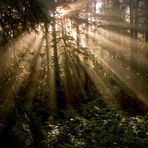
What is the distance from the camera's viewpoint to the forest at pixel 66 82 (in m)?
10.2

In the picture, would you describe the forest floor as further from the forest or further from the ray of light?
the ray of light

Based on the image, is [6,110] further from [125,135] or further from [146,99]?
[146,99]

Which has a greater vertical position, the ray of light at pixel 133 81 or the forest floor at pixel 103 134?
the forest floor at pixel 103 134

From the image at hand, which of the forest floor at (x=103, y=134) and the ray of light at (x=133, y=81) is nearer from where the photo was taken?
the forest floor at (x=103, y=134)

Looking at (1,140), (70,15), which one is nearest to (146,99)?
(70,15)

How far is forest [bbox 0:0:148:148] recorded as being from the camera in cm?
1023

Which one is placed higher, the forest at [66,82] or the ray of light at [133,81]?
the forest at [66,82]

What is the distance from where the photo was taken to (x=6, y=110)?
38.7 ft

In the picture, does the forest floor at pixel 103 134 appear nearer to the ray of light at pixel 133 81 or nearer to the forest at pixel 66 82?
the forest at pixel 66 82

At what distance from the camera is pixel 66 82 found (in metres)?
21.7

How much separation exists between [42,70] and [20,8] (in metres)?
13.0

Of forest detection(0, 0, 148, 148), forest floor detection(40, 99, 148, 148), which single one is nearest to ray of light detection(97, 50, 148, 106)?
forest detection(0, 0, 148, 148)

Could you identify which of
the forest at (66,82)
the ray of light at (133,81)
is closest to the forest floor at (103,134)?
the forest at (66,82)

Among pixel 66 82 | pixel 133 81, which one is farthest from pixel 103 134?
pixel 133 81
